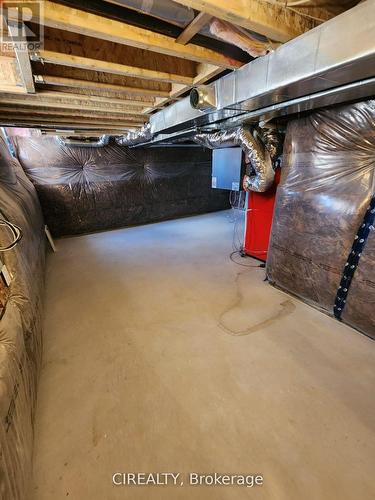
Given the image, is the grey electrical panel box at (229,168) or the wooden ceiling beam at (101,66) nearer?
the wooden ceiling beam at (101,66)

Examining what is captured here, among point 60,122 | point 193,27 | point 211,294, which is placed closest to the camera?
point 193,27

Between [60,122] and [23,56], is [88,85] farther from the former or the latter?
[60,122]

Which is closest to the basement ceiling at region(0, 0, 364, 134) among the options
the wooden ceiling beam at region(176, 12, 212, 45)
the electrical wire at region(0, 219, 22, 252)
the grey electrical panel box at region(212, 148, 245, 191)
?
the wooden ceiling beam at region(176, 12, 212, 45)

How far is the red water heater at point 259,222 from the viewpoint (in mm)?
2938

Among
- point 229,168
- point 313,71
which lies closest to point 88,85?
point 313,71

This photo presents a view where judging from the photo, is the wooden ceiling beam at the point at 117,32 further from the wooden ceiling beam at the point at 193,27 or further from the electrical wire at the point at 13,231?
the electrical wire at the point at 13,231

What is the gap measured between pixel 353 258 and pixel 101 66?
2.28 m

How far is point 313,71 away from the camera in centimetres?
116

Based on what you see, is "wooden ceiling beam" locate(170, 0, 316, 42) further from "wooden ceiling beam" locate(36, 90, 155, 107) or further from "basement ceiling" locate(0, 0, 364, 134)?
"wooden ceiling beam" locate(36, 90, 155, 107)

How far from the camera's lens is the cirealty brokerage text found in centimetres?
99

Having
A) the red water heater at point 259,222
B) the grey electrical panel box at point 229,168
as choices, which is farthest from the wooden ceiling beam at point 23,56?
the red water heater at point 259,222

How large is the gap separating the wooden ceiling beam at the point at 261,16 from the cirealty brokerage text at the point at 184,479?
77.4 inches

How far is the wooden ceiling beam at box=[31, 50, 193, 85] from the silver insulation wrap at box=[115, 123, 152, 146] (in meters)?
1.42

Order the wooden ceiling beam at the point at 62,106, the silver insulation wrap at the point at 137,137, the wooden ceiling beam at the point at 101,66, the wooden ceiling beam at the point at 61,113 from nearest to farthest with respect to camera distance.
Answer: the wooden ceiling beam at the point at 101,66 → the wooden ceiling beam at the point at 62,106 → the wooden ceiling beam at the point at 61,113 → the silver insulation wrap at the point at 137,137
